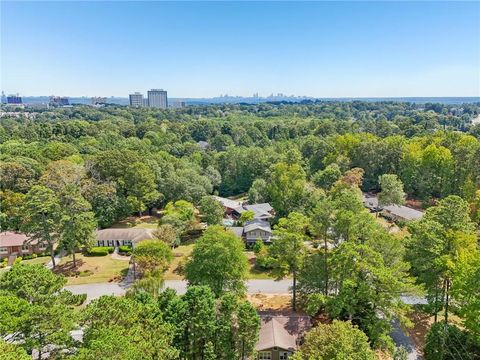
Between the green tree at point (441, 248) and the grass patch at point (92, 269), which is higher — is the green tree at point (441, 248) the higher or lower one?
the higher one

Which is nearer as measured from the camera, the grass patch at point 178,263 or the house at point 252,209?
the grass patch at point 178,263

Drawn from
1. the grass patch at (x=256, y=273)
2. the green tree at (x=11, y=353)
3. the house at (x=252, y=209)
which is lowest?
the grass patch at (x=256, y=273)

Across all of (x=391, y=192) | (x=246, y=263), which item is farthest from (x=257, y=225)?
(x=391, y=192)

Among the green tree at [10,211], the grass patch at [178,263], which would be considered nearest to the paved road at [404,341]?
the grass patch at [178,263]

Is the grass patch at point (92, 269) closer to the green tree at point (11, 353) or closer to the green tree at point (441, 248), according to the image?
the green tree at point (11, 353)

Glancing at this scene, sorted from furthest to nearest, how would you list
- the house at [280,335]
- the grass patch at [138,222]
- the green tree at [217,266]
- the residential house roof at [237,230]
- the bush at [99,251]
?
the grass patch at [138,222] < the residential house roof at [237,230] < the bush at [99,251] < the green tree at [217,266] < the house at [280,335]

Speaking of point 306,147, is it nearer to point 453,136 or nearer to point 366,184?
point 366,184
